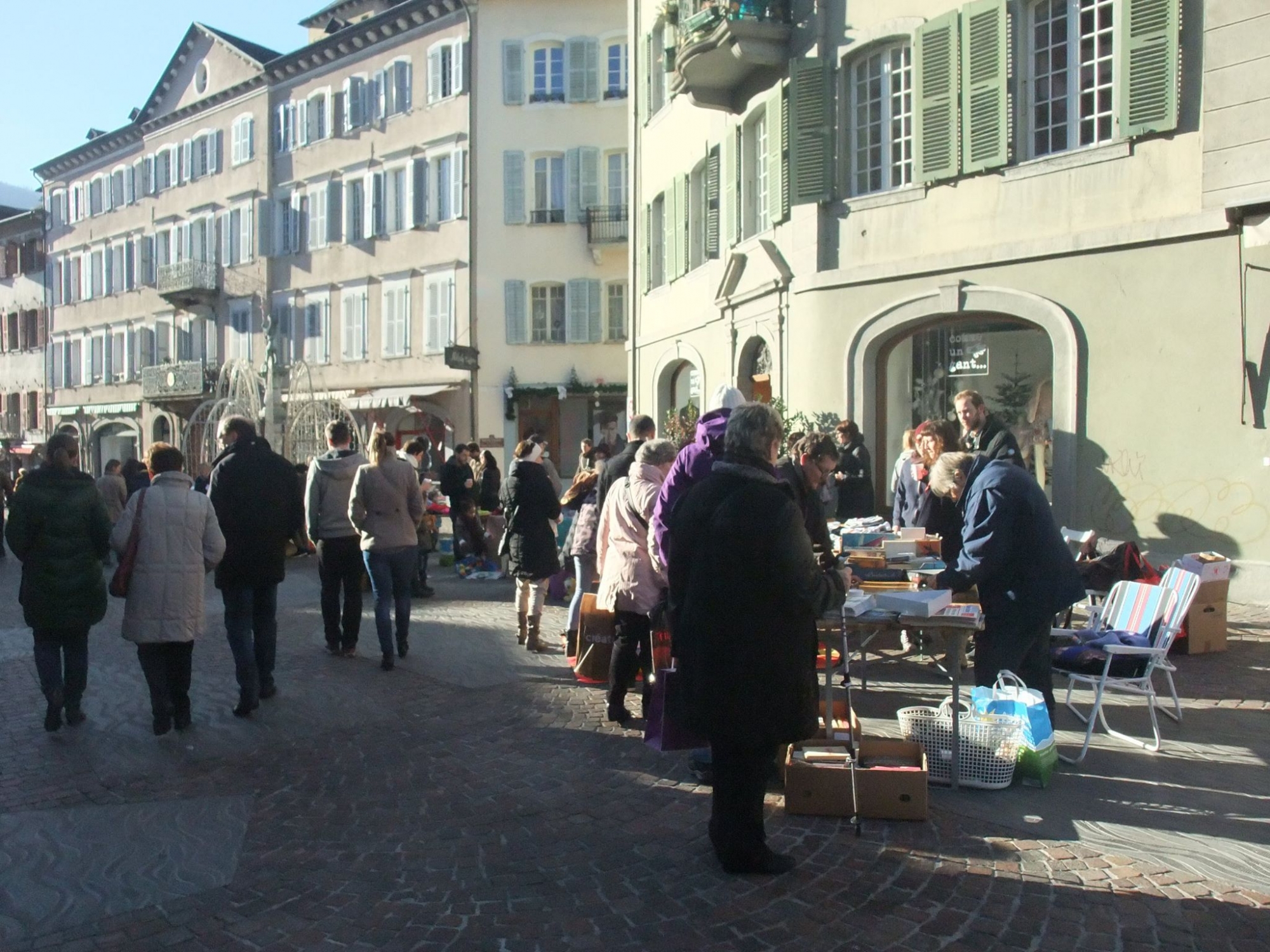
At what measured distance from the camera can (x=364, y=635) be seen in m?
10.5

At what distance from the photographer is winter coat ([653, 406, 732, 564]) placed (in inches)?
221

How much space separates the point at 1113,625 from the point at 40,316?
172ft

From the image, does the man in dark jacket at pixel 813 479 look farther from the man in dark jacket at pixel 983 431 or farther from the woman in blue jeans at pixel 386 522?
the woman in blue jeans at pixel 386 522

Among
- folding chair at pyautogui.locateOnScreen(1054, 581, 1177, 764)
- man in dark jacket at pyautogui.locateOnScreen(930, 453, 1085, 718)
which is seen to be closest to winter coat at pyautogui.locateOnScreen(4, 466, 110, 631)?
man in dark jacket at pyautogui.locateOnScreen(930, 453, 1085, 718)

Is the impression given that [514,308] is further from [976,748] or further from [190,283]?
[976,748]

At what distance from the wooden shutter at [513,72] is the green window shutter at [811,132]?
686 inches

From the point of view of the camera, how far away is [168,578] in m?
6.81

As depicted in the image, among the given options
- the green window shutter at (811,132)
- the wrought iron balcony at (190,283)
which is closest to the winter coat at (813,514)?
the green window shutter at (811,132)

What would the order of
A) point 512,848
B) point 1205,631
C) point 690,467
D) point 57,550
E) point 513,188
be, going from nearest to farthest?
point 512,848 < point 690,467 < point 57,550 < point 1205,631 < point 513,188

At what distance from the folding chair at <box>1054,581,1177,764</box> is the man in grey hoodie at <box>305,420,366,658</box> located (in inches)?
212

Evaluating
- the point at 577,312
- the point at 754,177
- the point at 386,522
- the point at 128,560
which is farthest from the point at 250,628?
the point at 577,312

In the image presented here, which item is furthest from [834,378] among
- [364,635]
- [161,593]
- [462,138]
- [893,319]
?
[462,138]

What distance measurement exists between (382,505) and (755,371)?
9.28m

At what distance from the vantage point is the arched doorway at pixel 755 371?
1672 centimetres
